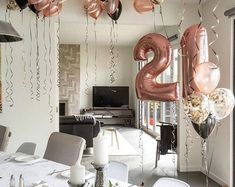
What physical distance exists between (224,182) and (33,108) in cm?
289

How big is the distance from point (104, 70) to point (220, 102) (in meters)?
7.74

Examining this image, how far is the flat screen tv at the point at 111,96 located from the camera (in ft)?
30.3

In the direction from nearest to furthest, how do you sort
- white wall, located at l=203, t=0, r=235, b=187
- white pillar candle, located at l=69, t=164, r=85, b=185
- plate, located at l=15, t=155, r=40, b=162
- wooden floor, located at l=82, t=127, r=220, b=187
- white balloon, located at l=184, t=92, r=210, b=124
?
white pillar candle, located at l=69, t=164, r=85, b=185, white balloon, located at l=184, t=92, r=210, b=124, plate, located at l=15, t=155, r=40, b=162, white wall, located at l=203, t=0, r=235, b=187, wooden floor, located at l=82, t=127, r=220, b=187

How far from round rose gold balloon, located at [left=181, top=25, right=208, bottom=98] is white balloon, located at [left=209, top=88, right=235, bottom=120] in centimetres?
12

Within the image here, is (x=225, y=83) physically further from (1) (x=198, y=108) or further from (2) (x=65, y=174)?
(2) (x=65, y=174)

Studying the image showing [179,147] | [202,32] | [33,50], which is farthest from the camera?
[179,147]

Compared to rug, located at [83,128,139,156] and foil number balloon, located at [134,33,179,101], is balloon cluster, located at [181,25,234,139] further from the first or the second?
rug, located at [83,128,139,156]

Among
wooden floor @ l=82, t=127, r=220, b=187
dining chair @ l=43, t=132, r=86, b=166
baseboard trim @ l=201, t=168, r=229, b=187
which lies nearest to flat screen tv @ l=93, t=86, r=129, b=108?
wooden floor @ l=82, t=127, r=220, b=187

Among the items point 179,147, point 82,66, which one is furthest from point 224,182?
point 82,66

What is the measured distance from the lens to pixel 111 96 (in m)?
9.30

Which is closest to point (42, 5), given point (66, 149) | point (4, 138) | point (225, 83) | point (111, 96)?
point (4, 138)

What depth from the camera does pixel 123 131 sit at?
8.34 metres

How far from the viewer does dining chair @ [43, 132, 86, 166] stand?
8.28ft

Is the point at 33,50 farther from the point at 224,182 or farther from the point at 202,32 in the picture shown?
the point at 224,182
